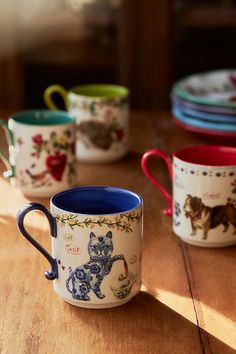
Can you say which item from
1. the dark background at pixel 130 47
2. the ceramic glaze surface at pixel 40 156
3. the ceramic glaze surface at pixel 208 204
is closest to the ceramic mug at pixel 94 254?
the ceramic glaze surface at pixel 208 204

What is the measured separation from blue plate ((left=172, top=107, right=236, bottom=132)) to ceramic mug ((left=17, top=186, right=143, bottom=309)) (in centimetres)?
58

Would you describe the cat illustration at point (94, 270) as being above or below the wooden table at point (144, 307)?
above

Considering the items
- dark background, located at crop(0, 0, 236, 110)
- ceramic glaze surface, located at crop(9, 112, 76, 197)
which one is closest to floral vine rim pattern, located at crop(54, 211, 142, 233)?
ceramic glaze surface, located at crop(9, 112, 76, 197)

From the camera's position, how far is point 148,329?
31.4 inches

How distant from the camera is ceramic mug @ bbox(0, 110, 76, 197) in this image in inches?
47.1

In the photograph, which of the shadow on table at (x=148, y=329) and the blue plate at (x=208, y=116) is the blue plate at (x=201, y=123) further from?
the shadow on table at (x=148, y=329)

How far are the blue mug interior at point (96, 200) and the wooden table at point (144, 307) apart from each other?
0.09 m

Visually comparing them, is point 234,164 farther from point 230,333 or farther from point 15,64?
point 15,64

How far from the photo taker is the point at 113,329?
80 cm

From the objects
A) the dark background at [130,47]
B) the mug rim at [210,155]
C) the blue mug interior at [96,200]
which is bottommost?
the dark background at [130,47]

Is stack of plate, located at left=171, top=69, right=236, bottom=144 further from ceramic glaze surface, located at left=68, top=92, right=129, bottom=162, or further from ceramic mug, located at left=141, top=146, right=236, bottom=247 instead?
ceramic mug, located at left=141, top=146, right=236, bottom=247

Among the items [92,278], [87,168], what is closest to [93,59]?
[87,168]

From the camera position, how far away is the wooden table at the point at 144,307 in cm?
77

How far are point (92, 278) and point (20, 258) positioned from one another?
0.60 ft
